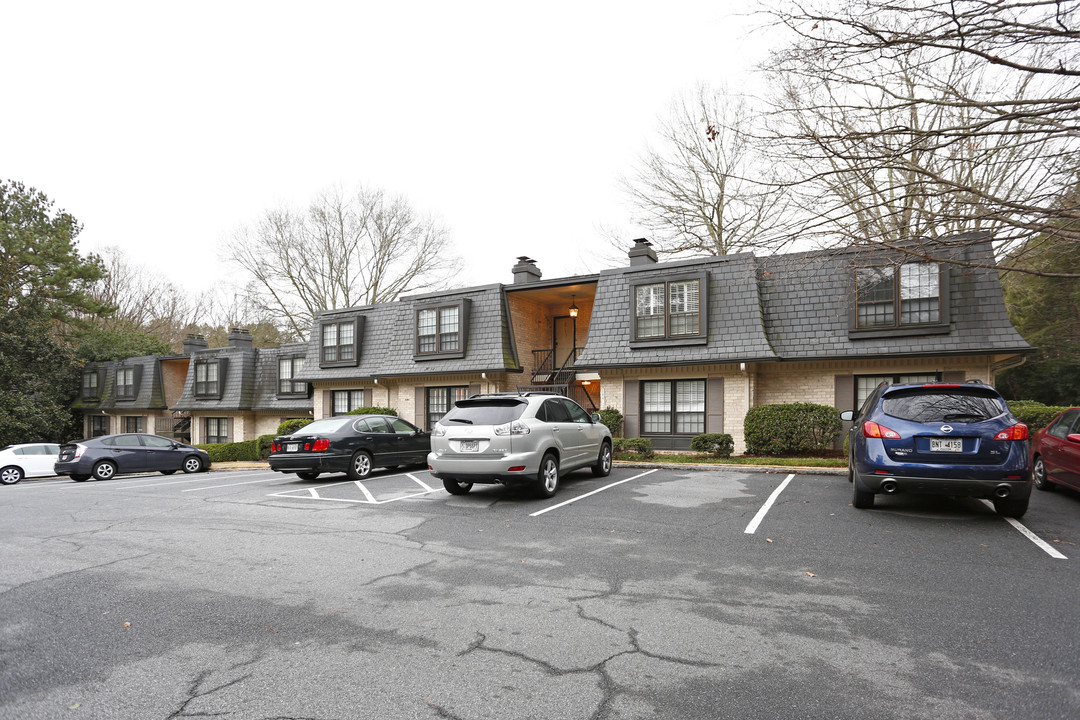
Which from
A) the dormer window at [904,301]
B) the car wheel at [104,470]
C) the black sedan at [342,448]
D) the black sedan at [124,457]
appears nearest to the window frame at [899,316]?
the dormer window at [904,301]

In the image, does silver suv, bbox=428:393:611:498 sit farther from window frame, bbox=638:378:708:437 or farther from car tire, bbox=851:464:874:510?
window frame, bbox=638:378:708:437

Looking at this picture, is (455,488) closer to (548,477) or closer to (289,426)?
(548,477)

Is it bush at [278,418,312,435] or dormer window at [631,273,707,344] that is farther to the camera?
bush at [278,418,312,435]

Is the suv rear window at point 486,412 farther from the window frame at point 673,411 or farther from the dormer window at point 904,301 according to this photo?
the dormer window at point 904,301

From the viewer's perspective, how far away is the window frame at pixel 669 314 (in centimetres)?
1686

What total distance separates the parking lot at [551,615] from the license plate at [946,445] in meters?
0.93

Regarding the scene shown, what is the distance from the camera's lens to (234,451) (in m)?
26.1

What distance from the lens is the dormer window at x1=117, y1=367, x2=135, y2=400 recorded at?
32656mm

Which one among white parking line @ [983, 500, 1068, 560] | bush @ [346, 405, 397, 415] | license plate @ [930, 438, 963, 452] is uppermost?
license plate @ [930, 438, 963, 452]

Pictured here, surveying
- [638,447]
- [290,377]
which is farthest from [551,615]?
[290,377]

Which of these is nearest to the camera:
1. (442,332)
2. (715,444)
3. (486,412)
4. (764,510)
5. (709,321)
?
(764,510)

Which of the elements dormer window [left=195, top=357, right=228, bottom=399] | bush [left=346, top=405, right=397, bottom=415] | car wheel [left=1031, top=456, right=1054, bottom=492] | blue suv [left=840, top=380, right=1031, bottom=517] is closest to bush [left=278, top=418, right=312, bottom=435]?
bush [left=346, top=405, right=397, bottom=415]

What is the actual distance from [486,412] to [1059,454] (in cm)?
906

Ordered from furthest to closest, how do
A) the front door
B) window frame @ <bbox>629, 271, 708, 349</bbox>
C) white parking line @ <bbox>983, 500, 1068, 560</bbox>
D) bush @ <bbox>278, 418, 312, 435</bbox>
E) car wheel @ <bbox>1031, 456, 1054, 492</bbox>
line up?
bush @ <bbox>278, 418, 312, 435</bbox>
the front door
window frame @ <bbox>629, 271, 708, 349</bbox>
car wheel @ <bbox>1031, 456, 1054, 492</bbox>
white parking line @ <bbox>983, 500, 1068, 560</bbox>
